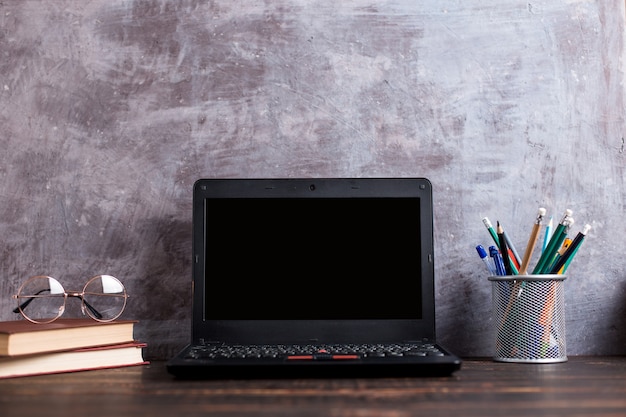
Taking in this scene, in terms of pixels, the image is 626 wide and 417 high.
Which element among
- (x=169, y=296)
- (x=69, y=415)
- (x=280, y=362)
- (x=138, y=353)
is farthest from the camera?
(x=169, y=296)

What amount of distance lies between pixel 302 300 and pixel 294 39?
1.65ft

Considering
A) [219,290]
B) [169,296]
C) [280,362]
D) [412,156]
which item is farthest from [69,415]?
[412,156]

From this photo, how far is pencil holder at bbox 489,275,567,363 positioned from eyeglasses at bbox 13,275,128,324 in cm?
63

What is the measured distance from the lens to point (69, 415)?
70cm

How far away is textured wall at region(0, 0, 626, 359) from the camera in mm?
1235

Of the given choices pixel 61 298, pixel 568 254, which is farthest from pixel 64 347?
pixel 568 254

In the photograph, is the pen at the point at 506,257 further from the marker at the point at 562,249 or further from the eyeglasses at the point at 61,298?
the eyeglasses at the point at 61,298

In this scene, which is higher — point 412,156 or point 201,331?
point 412,156

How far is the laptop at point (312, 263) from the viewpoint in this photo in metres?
1.09

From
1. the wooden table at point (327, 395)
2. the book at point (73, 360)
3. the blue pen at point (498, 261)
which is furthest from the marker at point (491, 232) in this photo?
the book at point (73, 360)

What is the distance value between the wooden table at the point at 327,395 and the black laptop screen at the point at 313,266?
6.7 inches

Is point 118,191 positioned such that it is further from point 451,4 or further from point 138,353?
point 451,4

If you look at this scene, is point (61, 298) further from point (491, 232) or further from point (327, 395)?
point (491, 232)

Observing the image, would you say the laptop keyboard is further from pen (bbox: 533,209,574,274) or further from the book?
pen (bbox: 533,209,574,274)
